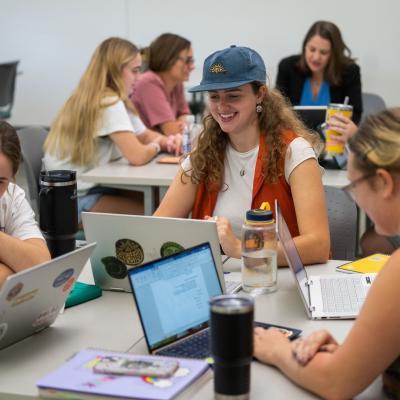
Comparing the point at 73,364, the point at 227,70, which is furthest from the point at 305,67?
the point at 73,364

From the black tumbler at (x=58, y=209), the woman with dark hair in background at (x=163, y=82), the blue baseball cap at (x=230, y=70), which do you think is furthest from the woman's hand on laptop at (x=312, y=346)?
the woman with dark hair in background at (x=163, y=82)

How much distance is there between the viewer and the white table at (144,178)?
3.60 metres

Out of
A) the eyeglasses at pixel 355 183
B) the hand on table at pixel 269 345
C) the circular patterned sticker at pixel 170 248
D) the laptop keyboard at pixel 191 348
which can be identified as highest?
the eyeglasses at pixel 355 183

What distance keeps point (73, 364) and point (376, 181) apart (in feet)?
2.21

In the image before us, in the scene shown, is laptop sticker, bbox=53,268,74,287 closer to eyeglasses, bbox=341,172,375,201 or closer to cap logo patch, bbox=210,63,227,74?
eyeglasses, bbox=341,172,375,201

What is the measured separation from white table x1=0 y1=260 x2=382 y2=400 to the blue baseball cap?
0.62 m

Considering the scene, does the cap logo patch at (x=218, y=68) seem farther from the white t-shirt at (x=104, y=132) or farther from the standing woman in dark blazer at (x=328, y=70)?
the standing woman in dark blazer at (x=328, y=70)

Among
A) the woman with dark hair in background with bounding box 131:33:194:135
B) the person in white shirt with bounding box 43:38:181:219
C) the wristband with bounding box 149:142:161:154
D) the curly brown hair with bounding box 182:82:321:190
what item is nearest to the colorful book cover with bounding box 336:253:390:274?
the curly brown hair with bounding box 182:82:321:190

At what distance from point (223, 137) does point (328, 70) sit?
8.18 ft

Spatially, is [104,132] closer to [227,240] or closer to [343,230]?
[343,230]

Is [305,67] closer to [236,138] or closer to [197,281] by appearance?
[236,138]

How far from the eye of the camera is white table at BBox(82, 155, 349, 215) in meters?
3.60

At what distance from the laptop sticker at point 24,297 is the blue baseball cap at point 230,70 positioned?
98 cm

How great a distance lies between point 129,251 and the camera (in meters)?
2.06
